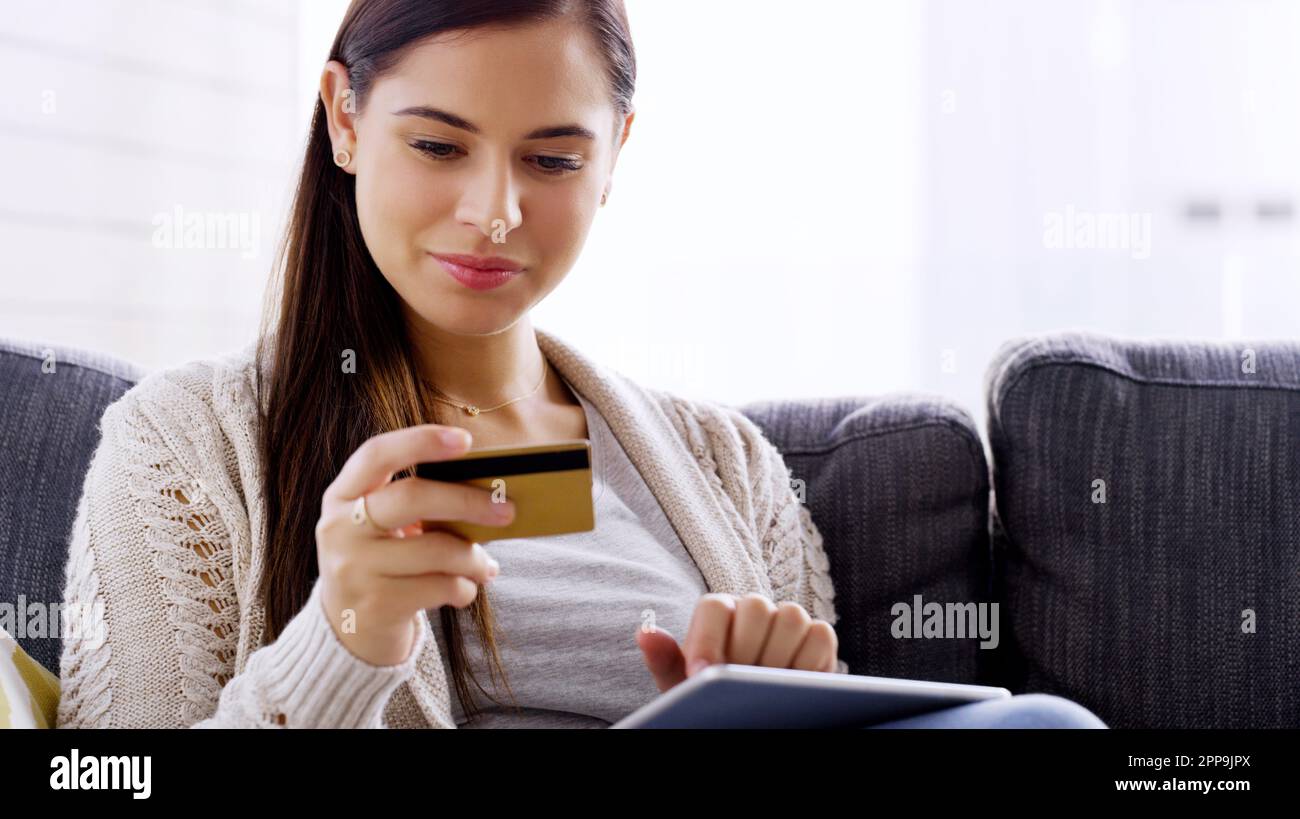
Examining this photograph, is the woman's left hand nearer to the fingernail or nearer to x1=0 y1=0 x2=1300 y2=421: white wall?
the fingernail

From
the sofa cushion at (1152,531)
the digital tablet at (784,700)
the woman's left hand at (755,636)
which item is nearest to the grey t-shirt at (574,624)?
the woman's left hand at (755,636)

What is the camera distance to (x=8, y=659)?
102cm

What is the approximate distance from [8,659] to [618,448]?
25.2 inches

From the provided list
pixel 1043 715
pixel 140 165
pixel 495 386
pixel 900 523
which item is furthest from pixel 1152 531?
pixel 140 165

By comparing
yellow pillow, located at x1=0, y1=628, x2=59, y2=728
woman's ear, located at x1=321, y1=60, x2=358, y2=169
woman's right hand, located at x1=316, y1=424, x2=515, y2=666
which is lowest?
yellow pillow, located at x1=0, y1=628, x2=59, y2=728

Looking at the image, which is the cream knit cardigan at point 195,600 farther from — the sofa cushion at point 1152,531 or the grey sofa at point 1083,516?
the sofa cushion at point 1152,531

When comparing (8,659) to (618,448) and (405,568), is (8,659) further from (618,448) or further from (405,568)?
(618,448)

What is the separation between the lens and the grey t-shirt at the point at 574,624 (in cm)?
113

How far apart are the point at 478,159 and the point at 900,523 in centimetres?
68

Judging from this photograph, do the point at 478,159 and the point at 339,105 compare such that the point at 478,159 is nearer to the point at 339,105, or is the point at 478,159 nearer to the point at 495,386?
the point at 339,105

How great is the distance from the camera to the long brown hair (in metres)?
1.08

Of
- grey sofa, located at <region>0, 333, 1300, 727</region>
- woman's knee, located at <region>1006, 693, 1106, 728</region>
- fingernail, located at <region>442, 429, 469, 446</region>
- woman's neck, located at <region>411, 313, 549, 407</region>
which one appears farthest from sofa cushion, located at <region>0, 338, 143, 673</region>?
woman's knee, located at <region>1006, 693, 1106, 728</region>

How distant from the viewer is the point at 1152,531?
1407 millimetres
